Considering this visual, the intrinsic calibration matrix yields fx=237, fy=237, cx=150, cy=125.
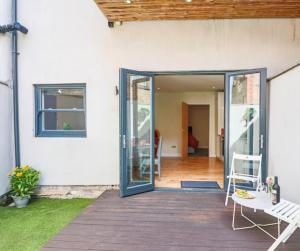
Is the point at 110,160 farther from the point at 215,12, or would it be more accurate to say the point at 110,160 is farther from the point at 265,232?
the point at 215,12

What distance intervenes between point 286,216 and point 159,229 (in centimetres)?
145

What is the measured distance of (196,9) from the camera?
402cm

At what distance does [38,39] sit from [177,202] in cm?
411

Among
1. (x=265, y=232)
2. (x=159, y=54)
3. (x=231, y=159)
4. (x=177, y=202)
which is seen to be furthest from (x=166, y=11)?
(x=265, y=232)

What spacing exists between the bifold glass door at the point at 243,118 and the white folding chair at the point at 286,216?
1.59 metres

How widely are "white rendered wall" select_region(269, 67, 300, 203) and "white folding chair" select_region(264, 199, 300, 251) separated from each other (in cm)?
80

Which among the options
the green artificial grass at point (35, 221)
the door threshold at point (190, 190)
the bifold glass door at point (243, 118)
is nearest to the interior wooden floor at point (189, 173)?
the door threshold at point (190, 190)

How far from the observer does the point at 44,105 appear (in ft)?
16.3

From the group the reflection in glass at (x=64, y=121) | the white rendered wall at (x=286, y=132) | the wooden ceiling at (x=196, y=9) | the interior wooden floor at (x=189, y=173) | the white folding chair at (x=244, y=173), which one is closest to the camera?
the white rendered wall at (x=286, y=132)

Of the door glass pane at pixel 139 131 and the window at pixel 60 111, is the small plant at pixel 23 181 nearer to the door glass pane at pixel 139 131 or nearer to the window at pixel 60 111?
the window at pixel 60 111

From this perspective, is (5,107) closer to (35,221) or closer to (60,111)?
(60,111)

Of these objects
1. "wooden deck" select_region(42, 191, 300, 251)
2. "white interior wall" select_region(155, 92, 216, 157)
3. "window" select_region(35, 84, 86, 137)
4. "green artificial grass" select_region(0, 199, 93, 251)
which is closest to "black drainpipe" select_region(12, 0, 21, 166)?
"window" select_region(35, 84, 86, 137)

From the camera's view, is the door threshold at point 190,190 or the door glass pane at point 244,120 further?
the door threshold at point 190,190

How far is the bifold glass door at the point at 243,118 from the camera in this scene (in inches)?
168
